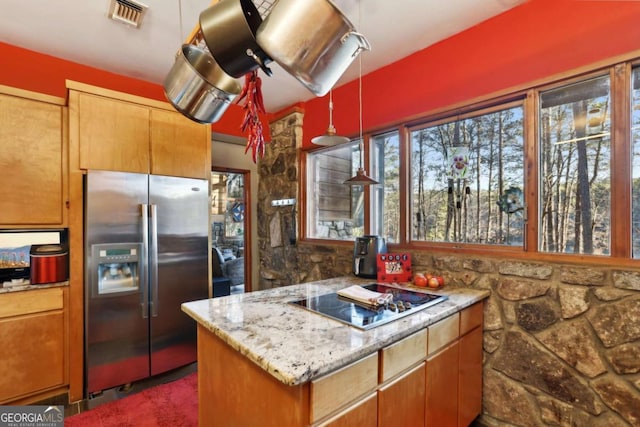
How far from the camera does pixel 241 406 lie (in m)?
1.17

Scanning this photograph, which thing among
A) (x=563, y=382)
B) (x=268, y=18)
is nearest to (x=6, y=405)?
(x=268, y=18)

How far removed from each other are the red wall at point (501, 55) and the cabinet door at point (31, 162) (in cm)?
234

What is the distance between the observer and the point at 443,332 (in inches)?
61.1

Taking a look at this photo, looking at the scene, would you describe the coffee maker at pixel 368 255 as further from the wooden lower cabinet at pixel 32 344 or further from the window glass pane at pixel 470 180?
the wooden lower cabinet at pixel 32 344

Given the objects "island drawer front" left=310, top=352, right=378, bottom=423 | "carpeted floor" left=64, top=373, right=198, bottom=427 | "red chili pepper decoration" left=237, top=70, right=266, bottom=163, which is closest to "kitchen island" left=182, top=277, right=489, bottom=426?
"island drawer front" left=310, top=352, right=378, bottom=423

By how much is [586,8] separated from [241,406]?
2.61 meters

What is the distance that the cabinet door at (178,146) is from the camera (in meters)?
2.49

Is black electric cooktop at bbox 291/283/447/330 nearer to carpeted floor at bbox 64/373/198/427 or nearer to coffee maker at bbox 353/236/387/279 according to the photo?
coffee maker at bbox 353/236/387/279

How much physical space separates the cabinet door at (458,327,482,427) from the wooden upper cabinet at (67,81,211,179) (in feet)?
8.07

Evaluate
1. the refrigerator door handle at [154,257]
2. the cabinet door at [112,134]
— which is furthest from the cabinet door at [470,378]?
the cabinet door at [112,134]

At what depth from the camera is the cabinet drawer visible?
1.99 meters

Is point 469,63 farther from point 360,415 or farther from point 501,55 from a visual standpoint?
point 360,415

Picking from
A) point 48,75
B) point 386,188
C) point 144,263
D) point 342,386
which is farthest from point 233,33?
point 48,75

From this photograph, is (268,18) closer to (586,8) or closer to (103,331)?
(586,8)
